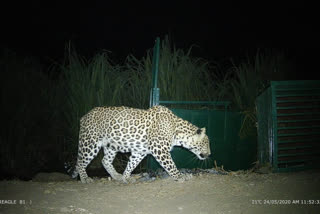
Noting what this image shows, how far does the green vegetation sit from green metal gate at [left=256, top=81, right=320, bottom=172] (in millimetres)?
1164

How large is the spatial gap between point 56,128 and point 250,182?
4.83 m

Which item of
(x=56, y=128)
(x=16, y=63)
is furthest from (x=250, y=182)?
(x=16, y=63)

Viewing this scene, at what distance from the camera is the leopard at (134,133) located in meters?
5.62

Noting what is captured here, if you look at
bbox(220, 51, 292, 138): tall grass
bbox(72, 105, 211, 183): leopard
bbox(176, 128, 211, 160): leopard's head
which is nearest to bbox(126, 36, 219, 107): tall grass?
bbox(220, 51, 292, 138): tall grass

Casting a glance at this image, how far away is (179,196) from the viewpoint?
435 centimetres

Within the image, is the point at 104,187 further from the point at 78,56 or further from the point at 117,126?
the point at 78,56

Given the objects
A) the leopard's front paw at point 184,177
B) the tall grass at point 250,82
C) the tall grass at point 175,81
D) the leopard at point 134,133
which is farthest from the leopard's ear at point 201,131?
the tall grass at point 175,81

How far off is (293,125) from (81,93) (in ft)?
14.7

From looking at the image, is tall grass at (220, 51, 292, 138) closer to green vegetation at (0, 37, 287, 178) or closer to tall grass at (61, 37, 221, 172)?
green vegetation at (0, 37, 287, 178)

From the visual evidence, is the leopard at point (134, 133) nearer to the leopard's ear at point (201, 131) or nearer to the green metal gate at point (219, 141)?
the leopard's ear at point (201, 131)

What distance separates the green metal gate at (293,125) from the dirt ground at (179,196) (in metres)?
0.35

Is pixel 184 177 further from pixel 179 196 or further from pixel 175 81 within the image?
pixel 175 81

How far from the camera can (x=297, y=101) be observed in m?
5.45

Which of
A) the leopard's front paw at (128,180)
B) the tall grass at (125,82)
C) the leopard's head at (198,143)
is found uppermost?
the tall grass at (125,82)
